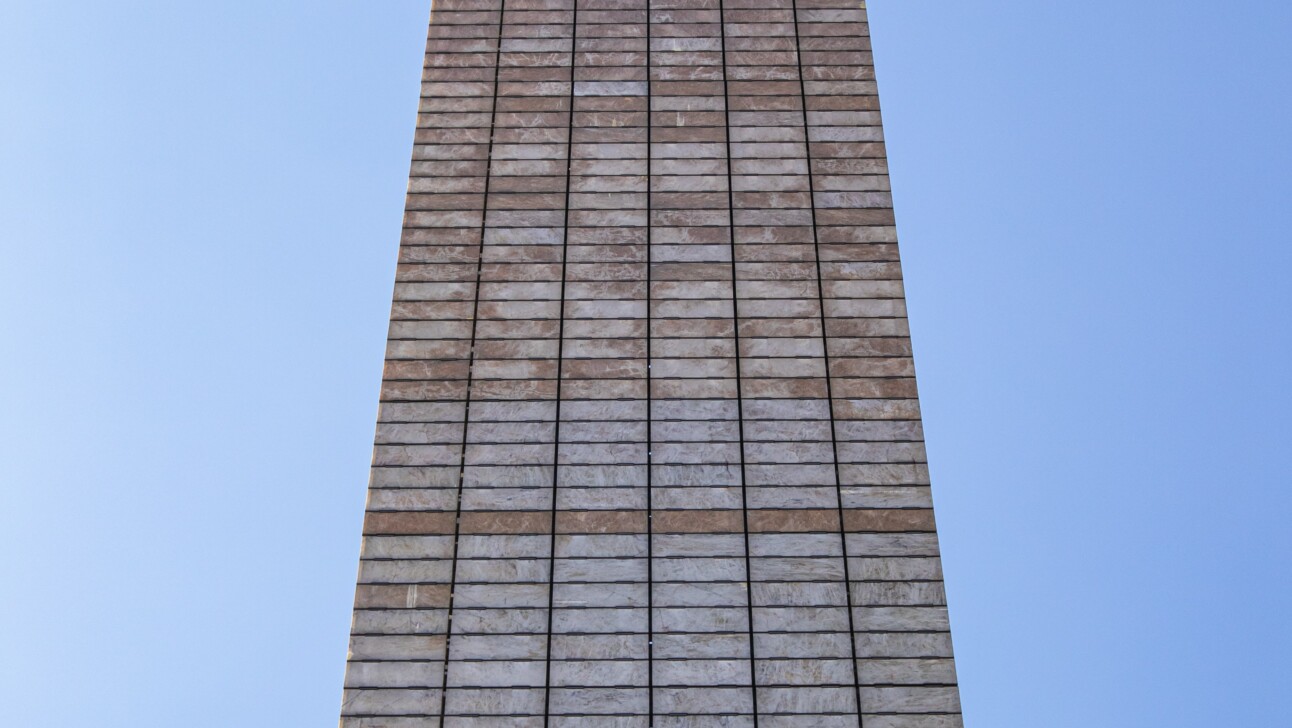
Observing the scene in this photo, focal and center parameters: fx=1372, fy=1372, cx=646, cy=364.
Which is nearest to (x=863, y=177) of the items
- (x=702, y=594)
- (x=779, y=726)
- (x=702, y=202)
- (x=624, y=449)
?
(x=702, y=202)

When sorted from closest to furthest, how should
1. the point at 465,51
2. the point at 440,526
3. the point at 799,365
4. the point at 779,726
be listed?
1. the point at 779,726
2. the point at 440,526
3. the point at 799,365
4. the point at 465,51

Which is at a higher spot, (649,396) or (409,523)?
(649,396)

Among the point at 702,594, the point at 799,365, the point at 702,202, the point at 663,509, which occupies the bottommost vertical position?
the point at 702,594

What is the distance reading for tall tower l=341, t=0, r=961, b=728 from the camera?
22.8 m

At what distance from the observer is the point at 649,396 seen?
2536 cm

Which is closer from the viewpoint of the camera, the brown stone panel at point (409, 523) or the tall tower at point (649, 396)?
the tall tower at point (649, 396)

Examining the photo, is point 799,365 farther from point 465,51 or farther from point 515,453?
point 465,51

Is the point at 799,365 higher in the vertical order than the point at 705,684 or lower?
higher

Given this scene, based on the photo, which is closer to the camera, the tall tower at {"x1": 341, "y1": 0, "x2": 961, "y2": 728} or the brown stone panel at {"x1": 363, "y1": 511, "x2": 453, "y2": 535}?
the tall tower at {"x1": 341, "y1": 0, "x2": 961, "y2": 728}

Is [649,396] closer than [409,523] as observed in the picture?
No

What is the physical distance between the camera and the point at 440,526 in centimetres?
2412

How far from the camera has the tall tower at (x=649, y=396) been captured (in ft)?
74.7

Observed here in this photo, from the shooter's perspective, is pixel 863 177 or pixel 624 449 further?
pixel 863 177

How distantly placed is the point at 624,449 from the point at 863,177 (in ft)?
26.4
